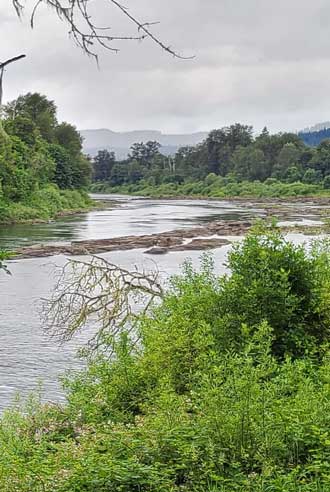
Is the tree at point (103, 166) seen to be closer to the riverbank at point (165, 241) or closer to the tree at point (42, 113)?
the tree at point (42, 113)

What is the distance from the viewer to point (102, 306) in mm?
10641

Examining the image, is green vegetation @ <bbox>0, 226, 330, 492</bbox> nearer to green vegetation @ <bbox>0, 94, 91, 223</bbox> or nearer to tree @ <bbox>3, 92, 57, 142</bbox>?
green vegetation @ <bbox>0, 94, 91, 223</bbox>

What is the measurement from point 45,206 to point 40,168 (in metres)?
6.75

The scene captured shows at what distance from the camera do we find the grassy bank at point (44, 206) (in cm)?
4062

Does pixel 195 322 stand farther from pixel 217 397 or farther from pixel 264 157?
pixel 264 157

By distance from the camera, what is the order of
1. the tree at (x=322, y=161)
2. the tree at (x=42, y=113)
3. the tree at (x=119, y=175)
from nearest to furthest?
the tree at (x=42, y=113)
the tree at (x=322, y=161)
the tree at (x=119, y=175)

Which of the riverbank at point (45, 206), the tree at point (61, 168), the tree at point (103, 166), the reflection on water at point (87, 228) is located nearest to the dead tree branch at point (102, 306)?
the reflection on water at point (87, 228)

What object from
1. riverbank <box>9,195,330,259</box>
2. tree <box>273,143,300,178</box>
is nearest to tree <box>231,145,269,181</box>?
tree <box>273,143,300,178</box>

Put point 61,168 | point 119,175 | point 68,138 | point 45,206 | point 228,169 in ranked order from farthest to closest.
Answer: point 119,175
point 228,169
point 68,138
point 61,168
point 45,206

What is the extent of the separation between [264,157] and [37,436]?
83366 millimetres

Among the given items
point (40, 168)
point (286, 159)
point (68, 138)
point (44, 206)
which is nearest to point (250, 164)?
point (286, 159)

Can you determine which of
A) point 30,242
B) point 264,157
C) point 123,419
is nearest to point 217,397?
point 123,419

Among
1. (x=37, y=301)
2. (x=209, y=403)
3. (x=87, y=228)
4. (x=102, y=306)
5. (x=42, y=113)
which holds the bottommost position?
(x=37, y=301)

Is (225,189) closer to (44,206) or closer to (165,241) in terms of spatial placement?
(44,206)
